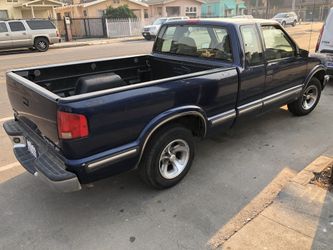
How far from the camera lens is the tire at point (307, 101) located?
571 cm

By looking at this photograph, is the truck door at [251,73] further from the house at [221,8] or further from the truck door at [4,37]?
the house at [221,8]

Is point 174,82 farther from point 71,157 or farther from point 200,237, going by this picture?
point 200,237

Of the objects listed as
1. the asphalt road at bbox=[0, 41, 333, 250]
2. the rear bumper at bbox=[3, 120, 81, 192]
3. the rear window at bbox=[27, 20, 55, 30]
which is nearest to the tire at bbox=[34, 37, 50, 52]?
the rear window at bbox=[27, 20, 55, 30]

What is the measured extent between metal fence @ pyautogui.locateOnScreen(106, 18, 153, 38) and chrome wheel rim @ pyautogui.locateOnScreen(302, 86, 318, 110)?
25.9 meters

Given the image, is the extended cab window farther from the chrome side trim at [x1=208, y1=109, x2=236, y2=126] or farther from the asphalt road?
the asphalt road

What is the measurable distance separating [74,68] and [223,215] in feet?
8.86

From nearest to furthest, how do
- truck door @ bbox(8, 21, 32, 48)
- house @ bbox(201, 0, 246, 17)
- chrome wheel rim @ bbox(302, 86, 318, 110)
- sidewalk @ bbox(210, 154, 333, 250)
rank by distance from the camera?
1. sidewalk @ bbox(210, 154, 333, 250)
2. chrome wheel rim @ bbox(302, 86, 318, 110)
3. truck door @ bbox(8, 21, 32, 48)
4. house @ bbox(201, 0, 246, 17)

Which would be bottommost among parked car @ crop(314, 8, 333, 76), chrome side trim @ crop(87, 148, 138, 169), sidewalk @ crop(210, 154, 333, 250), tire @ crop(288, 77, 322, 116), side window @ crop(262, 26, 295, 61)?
sidewalk @ crop(210, 154, 333, 250)

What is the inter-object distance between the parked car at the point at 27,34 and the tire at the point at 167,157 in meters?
16.6

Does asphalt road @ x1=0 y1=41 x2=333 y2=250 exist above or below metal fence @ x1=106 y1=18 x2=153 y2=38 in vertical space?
below

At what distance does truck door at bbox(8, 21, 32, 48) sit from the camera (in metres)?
17.2

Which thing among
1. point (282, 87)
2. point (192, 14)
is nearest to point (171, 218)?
point (282, 87)

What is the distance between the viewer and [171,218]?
126 inches

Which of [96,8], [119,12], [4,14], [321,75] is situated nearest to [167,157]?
[321,75]
